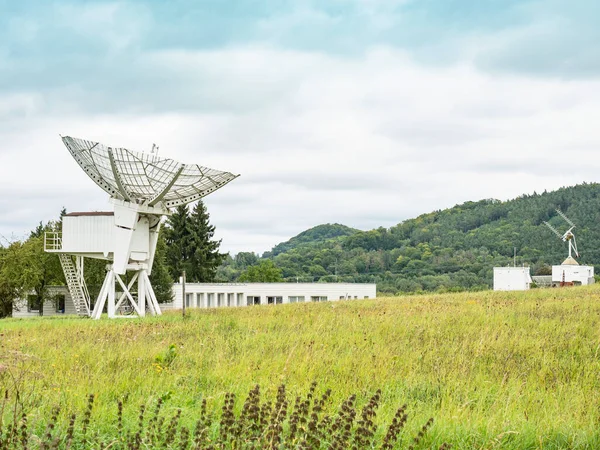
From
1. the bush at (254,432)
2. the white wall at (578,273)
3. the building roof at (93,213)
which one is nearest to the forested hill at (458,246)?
the white wall at (578,273)

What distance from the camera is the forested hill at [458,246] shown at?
108625mm

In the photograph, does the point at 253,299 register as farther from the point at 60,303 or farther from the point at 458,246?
the point at 458,246

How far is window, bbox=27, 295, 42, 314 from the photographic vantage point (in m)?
54.8

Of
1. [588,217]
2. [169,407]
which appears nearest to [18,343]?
[169,407]

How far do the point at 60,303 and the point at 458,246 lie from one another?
8435 cm

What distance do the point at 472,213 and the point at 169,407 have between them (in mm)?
140307

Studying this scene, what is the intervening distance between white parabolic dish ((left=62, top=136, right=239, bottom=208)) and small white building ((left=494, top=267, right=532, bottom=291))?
154 feet

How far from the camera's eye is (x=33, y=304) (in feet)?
182

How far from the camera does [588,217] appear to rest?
5108 inches

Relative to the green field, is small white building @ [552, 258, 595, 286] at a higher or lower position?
higher

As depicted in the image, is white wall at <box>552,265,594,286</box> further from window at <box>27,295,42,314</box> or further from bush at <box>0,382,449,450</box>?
bush at <box>0,382,449,450</box>

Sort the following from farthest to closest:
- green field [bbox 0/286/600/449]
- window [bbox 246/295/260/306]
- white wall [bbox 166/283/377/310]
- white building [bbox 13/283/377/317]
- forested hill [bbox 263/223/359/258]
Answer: forested hill [bbox 263/223/359/258] → window [bbox 246/295/260/306] → white wall [bbox 166/283/377/310] → white building [bbox 13/283/377/317] → green field [bbox 0/286/600/449]

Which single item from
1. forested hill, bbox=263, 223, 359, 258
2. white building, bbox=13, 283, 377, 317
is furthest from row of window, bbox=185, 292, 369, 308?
forested hill, bbox=263, 223, 359, 258

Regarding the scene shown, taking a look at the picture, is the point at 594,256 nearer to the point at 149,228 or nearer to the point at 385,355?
the point at 149,228
